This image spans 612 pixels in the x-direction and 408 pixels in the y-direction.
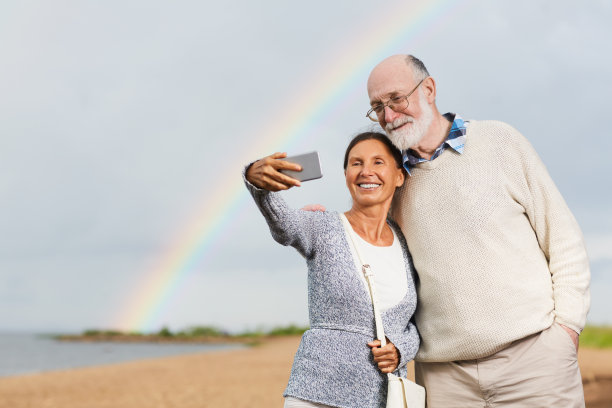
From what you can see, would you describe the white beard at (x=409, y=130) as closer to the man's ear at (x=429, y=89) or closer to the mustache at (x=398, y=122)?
the mustache at (x=398, y=122)

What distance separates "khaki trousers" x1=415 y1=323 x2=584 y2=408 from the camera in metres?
2.93

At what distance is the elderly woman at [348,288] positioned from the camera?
100 inches

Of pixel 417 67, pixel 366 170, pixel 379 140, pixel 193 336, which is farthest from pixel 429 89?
pixel 193 336

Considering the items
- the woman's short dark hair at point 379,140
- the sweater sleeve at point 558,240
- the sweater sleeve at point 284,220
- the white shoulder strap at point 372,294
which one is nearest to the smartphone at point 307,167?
the sweater sleeve at point 284,220

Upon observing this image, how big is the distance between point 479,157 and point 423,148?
290mm

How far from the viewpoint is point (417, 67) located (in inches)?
127

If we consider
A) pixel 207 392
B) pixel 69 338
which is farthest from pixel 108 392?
pixel 69 338

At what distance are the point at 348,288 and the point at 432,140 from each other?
102 centimetres

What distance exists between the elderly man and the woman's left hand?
44 cm

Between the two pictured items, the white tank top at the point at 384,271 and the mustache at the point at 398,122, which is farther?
the mustache at the point at 398,122

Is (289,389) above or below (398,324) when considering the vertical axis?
below

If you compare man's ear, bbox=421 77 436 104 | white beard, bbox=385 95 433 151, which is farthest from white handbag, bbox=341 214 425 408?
man's ear, bbox=421 77 436 104

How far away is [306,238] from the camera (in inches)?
105

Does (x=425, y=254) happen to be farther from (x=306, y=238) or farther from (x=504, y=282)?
(x=306, y=238)
